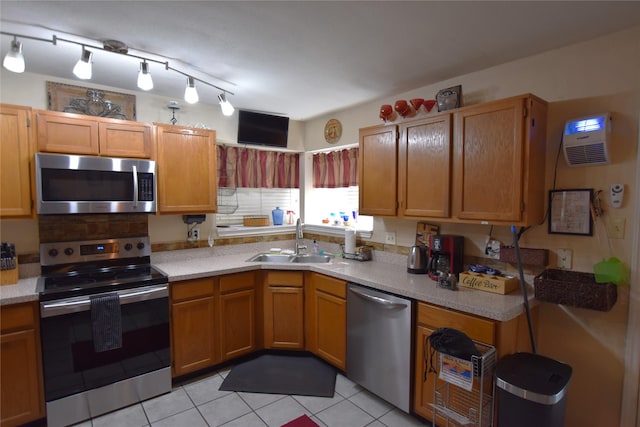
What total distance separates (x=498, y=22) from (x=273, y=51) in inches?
51.2

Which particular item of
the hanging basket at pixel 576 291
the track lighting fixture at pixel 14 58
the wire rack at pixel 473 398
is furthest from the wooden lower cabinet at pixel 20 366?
the hanging basket at pixel 576 291

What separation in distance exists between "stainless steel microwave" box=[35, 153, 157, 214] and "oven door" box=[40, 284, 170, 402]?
0.64 m

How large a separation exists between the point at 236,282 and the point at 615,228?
8.77 feet

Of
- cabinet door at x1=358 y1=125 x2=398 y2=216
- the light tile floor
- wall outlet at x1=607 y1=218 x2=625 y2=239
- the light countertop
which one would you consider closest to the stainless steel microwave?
the light countertop

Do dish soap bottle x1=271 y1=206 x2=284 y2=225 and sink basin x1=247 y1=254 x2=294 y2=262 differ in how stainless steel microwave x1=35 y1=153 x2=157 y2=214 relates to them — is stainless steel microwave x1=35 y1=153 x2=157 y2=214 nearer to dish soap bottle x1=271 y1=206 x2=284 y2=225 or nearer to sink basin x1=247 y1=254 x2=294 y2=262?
sink basin x1=247 y1=254 x2=294 y2=262

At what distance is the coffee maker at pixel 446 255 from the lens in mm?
2387

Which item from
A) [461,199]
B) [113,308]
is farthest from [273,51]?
[113,308]

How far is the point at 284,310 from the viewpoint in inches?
117

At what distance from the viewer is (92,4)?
1.57 meters

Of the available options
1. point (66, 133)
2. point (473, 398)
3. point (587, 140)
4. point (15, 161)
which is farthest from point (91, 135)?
point (587, 140)

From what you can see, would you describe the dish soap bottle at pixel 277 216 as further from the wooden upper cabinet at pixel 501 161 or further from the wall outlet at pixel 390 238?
the wooden upper cabinet at pixel 501 161

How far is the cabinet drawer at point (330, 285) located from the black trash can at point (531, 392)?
1.20m

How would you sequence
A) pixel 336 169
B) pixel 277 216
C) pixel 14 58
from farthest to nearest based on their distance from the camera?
pixel 277 216 < pixel 336 169 < pixel 14 58

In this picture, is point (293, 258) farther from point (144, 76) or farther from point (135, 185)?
point (144, 76)
